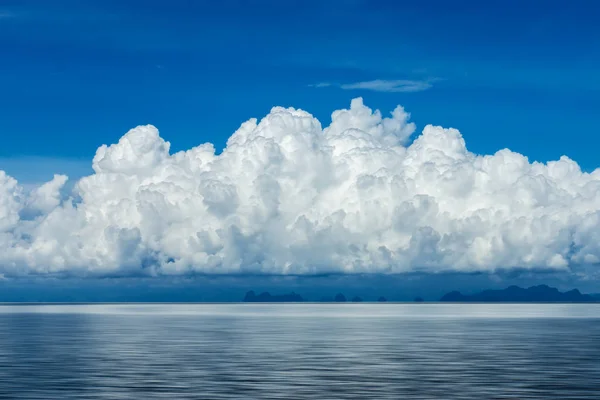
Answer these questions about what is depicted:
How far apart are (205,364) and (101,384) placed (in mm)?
15593

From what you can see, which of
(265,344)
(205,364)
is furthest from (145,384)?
(265,344)

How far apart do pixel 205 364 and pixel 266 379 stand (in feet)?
41.6

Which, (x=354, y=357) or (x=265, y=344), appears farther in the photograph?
(x=265, y=344)

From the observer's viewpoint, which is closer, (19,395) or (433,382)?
(19,395)

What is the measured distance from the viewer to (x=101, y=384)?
5572 cm

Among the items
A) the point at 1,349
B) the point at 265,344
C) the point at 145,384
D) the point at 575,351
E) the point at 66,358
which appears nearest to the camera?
the point at 145,384

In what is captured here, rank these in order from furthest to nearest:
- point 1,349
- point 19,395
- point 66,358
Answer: point 1,349 → point 66,358 → point 19,395

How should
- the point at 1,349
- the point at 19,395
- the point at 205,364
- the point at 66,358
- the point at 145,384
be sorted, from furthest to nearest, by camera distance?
1. the point at 1,349
2. the point at 66,358
3. the point at 205,364
4. the point at 145,384
5. the point at 19,395

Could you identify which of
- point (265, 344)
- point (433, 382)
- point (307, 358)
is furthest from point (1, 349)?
point (433, 382)

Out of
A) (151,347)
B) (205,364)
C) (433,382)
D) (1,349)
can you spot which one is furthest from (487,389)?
(1,349)

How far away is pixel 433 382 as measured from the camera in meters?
57.0

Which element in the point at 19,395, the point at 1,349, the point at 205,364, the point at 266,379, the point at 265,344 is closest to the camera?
the point at 19,395

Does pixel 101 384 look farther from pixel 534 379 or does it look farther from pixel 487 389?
pixel 534 379

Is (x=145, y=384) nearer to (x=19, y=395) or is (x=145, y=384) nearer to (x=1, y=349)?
(x=19, y=395)
